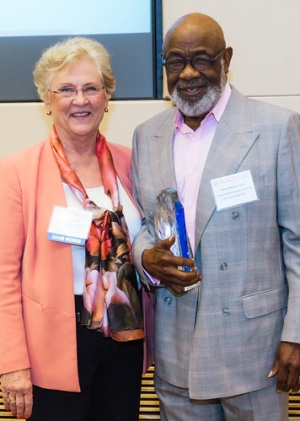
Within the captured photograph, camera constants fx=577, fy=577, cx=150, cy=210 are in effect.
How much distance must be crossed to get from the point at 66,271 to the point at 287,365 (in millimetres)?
751

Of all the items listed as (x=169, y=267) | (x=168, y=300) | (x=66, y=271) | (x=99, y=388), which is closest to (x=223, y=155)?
(x=169, y=267)

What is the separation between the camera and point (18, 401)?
189 centimetres

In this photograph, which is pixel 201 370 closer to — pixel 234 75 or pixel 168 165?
pixel 168 165

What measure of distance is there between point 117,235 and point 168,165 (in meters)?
0.29

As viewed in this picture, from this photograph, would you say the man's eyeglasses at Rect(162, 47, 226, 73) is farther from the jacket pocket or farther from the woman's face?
the jacket pocket

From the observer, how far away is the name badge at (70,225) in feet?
6.15

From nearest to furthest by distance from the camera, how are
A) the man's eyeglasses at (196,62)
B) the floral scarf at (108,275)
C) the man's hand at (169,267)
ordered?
the man's hand at (169,267), the man's eyeglasses at (196,62), the floral scarf at (108,275)

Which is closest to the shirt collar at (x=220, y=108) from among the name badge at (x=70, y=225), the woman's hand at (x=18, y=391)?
the name badge at (x=70, y=225)

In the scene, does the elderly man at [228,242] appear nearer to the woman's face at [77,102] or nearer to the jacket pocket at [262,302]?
the jacket pocket at [262,302]

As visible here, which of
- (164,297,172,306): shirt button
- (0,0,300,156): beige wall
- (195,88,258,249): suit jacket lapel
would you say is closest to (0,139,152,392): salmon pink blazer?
(164,297,172,306): shirt button

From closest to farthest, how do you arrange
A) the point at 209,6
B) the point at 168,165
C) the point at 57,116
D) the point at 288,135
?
the point at 288,135
the point at 168,165
the point at 57,116
the point at 209,6

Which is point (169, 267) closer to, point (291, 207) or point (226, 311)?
point (226, 311)

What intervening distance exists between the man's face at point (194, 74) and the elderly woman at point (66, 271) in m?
0.32

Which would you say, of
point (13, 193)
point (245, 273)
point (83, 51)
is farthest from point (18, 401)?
point (83, 51)
